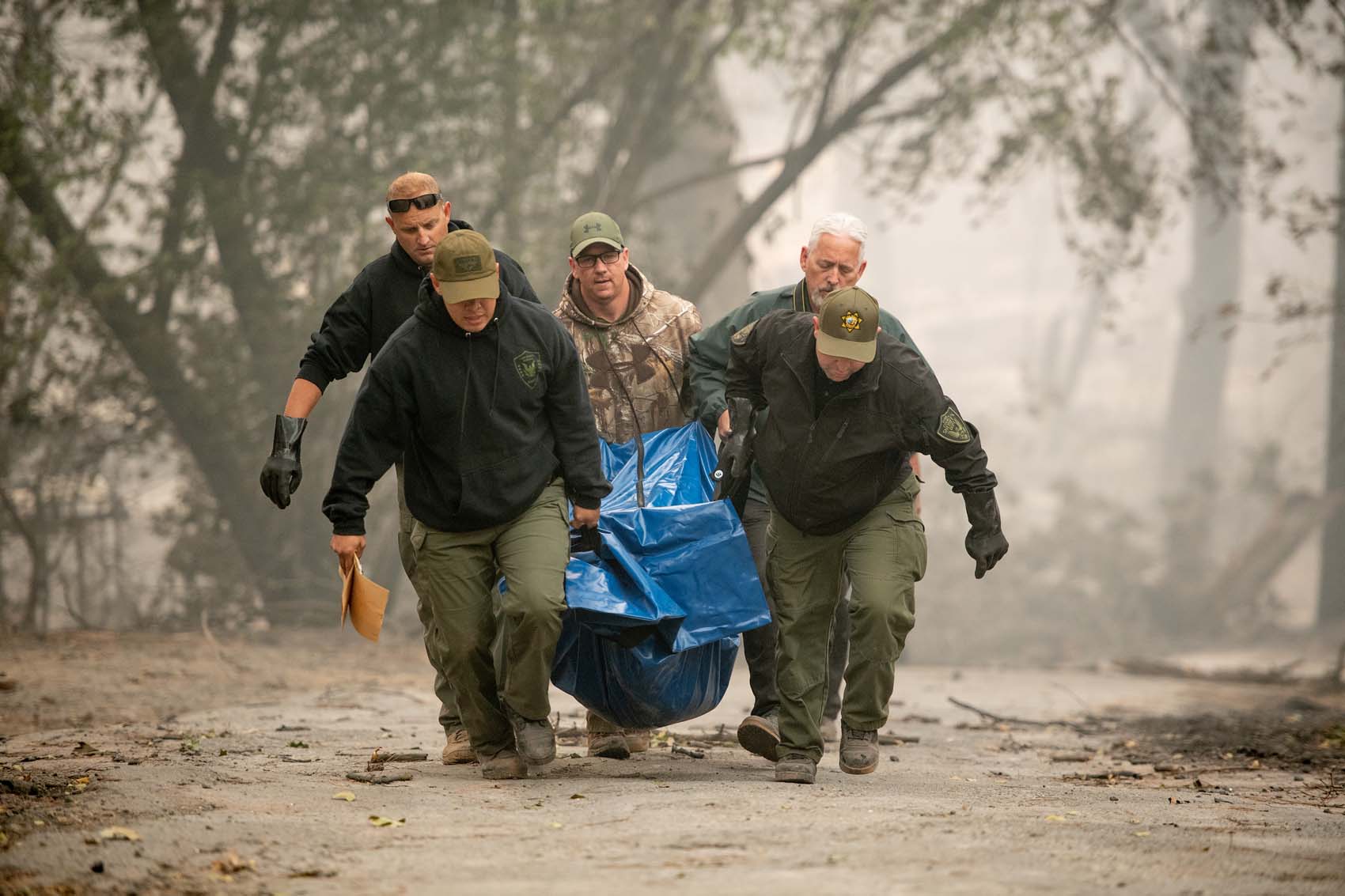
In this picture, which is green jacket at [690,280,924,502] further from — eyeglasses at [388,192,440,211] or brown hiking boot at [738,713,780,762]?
eyeglasses at [388,192,440,211]

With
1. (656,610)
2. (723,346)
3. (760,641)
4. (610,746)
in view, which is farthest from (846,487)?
(610,746)

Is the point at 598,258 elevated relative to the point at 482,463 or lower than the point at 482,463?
elevated

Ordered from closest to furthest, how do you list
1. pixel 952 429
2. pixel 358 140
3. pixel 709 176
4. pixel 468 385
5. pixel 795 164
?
pixel 468 385
pixel 952 429
pixel 358 140
pixel 795 164
pixel 709 176

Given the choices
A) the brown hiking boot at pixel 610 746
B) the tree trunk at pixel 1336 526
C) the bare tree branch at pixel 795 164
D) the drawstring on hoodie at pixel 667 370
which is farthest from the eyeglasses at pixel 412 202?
the tree trunk at pixel 1336 526

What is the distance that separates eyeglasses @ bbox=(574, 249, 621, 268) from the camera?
561 centimetres

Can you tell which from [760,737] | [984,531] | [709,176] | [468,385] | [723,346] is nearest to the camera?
[468,385]

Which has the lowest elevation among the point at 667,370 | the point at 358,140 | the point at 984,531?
the point at 984,531

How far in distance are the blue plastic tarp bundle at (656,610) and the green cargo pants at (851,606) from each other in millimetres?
173

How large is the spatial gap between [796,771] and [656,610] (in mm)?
790

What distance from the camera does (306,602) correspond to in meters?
12.0

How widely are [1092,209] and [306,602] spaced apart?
26.3 ft

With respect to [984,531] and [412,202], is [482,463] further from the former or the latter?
[984,531]

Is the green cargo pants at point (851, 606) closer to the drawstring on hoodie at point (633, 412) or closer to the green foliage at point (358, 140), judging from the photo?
the drawstring on hoodie at point (633, 412)

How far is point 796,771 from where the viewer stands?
16.7 feet
